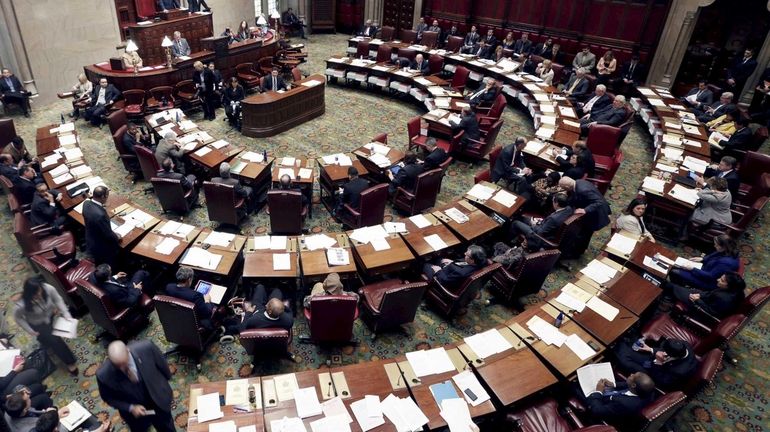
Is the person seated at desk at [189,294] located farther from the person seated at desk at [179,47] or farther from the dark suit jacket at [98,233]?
the person seated at desk at [179,47]

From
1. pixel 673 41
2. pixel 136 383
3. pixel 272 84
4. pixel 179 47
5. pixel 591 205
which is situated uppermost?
pixel 673 41

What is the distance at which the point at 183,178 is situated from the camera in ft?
26.2

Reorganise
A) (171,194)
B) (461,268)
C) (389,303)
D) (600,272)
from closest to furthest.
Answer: (389,303)
(461,268)
(600,272)
(171,194)

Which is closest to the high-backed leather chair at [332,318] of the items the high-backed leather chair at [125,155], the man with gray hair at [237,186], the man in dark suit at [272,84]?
the man with gray hair at [237,186]

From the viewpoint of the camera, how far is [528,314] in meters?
5.43

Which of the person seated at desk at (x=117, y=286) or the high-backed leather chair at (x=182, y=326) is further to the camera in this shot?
the person seated at desk at (x=117, y=286)

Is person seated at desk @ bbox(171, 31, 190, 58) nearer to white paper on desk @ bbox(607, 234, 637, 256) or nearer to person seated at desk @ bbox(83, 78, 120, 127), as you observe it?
person seated at desk @ bbox(83, 78, 120, 127)

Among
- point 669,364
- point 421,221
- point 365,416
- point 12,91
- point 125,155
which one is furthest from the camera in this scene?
point 12,91

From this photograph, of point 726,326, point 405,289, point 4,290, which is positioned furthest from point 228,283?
point 726,326

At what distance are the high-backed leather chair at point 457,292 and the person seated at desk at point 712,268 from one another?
271cm

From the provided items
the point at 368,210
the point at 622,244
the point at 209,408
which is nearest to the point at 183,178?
the point at 368,210

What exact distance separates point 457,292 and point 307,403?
2.53 m

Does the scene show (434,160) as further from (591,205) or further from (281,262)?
(281,262)

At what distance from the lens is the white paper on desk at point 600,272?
19.6 feet
